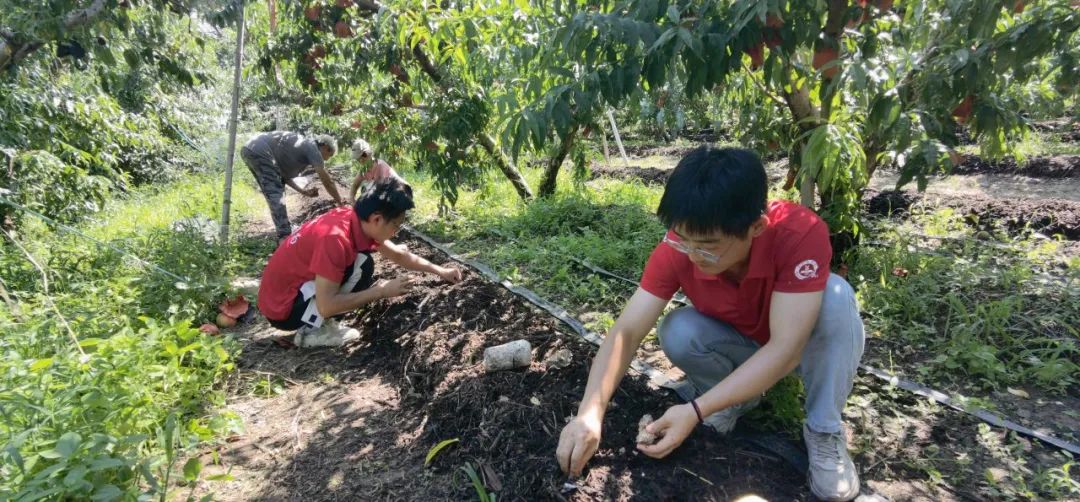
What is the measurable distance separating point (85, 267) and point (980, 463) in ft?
16.5

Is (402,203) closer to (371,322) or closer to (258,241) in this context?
(371,322)

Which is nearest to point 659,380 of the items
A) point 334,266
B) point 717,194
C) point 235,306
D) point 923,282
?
point 717,194

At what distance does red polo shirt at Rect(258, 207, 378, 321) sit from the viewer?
2645mm

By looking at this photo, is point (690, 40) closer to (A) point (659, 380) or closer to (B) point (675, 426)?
(B) point (675, 426)

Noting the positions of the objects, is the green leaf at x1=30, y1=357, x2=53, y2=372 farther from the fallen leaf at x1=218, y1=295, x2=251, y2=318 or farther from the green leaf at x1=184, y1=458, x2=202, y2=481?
the fallen leaf at x1=218, y1=295, x2=251, y2=318

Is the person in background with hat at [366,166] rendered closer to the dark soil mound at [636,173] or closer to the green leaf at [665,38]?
the green leaf at [665,38]

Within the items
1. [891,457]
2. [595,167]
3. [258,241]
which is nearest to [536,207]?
[258,241]

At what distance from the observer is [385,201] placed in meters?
2.62

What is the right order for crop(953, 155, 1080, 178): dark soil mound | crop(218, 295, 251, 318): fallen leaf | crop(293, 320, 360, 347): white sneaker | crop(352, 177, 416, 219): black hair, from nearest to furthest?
crop(352, 177, 416, 219): black hair
crop(293, 320, 360, 347): white sneaker
crop(218, 295, 251, 318): fallen leaf
crop(953, 155, 1080, 178): dark soil mound

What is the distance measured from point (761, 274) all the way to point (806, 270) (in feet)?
0.40

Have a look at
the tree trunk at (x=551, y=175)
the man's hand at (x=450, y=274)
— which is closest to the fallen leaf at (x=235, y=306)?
the man's hand at (x=450, y=274)

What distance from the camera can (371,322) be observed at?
125 inches

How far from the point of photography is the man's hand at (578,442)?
1.41m

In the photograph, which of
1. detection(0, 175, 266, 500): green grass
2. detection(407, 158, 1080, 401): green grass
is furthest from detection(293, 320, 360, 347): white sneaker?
detection(407, 158, 1080, 401): green grass
